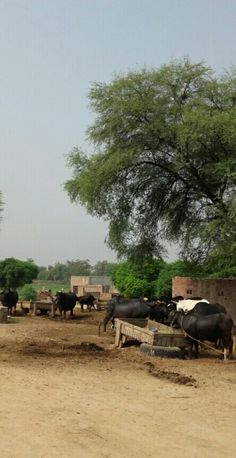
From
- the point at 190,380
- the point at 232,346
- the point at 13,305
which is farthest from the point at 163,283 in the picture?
the point at 190,380

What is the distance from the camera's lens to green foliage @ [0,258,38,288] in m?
92.8

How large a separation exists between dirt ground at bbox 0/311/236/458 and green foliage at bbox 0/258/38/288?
7627 cm

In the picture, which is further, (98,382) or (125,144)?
(125,144)

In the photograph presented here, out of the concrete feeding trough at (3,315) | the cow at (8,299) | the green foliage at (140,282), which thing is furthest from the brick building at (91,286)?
the concrete feeding trough at (3,315)

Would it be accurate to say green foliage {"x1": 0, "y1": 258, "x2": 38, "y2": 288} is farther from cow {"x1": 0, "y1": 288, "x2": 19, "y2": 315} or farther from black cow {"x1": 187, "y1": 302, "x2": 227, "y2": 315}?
black cow {"x1": 187, "y1": 302, "x2": 227, "y2": 315}

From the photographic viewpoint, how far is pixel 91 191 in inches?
1088

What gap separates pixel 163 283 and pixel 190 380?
35.1m

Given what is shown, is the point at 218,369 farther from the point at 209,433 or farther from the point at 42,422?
the point at 42,422

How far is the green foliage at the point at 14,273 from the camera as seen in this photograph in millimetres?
92750

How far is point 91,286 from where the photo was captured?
221 feet

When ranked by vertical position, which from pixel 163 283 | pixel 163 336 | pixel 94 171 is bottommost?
pixel 163 336

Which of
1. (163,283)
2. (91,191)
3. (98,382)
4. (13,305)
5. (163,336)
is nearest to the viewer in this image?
(98,382)

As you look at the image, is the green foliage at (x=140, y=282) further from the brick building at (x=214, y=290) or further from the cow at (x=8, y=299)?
the brick building at (x=214, y=290)

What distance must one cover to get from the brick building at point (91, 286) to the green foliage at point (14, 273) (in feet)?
27.3
